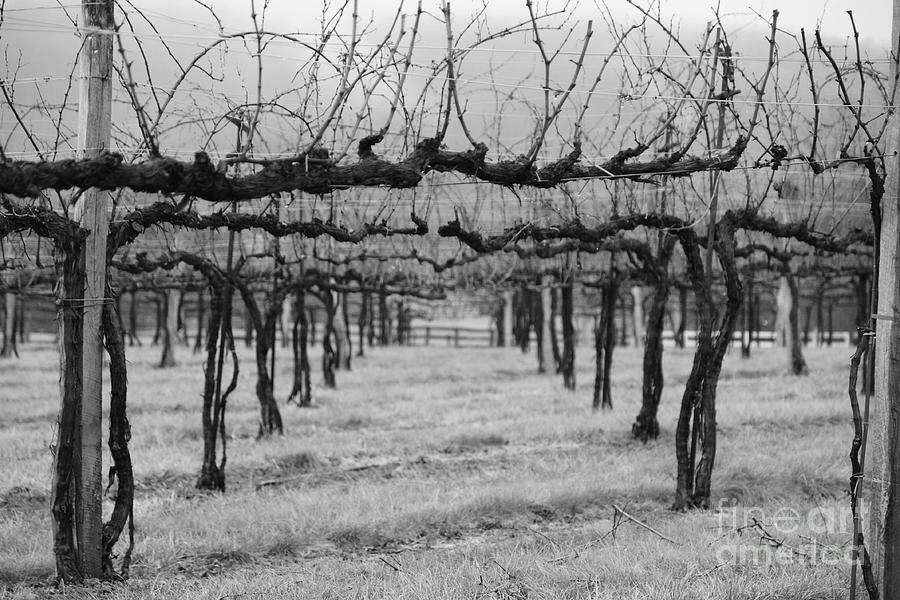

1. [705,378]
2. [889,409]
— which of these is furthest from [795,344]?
[889,409]

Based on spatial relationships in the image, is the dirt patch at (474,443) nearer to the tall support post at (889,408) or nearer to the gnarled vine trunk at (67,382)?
the gnarled vine trunk at (67,382)

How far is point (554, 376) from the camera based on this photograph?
730 inches

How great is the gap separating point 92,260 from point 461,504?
3.39 metres

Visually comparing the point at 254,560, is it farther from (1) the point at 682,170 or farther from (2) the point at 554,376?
(2) the point at 554,376

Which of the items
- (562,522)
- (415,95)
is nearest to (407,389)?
(562,522)

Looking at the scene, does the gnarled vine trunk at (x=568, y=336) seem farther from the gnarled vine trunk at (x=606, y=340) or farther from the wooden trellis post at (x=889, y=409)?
the wooden trellis post at (x=889, y=409)

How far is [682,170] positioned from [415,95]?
73.7 inches

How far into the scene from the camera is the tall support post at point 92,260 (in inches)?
173

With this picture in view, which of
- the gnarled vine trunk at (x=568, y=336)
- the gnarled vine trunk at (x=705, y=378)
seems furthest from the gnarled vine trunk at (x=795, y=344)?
the gnarled vine trunk at (x=705, y=378)

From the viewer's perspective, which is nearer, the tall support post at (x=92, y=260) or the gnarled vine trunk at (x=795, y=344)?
the tall support post at (x=92, y=260)

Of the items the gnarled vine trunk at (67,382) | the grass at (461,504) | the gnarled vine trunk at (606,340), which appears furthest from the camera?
the gnarled vine trunk at (606,340)

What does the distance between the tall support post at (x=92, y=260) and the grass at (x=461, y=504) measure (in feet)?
1.26

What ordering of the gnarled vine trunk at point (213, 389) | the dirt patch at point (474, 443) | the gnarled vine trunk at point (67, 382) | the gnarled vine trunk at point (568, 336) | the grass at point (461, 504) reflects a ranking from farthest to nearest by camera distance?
the gnarled vine trunk at point (568, 336), the dirt patch at point (474, 443), the gnarled vine trunk at point (213, 389), the grass at point (461, 504), the gnarled vine trunk at point (67, 382)

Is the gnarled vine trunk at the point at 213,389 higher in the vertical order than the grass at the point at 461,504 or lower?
higher
